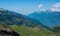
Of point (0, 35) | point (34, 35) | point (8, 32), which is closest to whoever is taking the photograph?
point (0, 35)

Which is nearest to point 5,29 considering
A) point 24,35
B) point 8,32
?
point 8,32

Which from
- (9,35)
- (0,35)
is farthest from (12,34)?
(0,35)

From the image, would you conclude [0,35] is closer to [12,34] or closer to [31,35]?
[12,34]

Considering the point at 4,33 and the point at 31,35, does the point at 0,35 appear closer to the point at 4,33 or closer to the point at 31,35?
the point at 4,33

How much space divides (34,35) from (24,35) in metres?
10.3

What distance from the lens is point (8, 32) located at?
8912cm

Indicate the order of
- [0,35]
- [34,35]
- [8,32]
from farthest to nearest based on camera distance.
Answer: [34,35] → [8,32] → [0,35]

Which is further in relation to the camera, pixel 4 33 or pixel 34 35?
pixel 34 35

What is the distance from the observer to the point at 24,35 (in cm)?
19738

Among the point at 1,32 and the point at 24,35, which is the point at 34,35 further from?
the point at 1,32

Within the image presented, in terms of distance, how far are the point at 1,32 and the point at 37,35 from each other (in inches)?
4528

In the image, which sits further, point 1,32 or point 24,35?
point 24,35

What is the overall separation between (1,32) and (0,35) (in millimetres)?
2904

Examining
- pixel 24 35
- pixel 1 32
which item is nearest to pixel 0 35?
pixel 1 32
